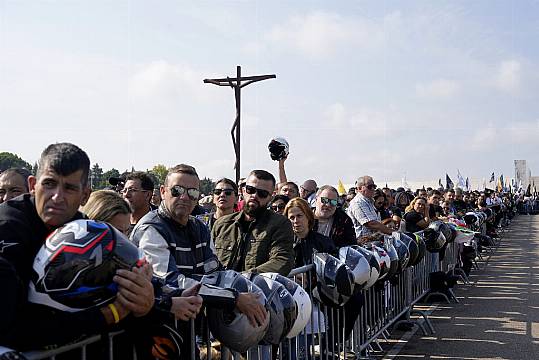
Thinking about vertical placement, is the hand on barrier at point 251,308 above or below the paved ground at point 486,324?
above

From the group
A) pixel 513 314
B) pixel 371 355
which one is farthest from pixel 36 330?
pixel 513 314

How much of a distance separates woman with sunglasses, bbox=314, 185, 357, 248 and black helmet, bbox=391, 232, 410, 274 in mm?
970

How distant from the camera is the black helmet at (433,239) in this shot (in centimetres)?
982

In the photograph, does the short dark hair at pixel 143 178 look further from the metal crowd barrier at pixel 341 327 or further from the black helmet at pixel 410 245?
the black helmet at pixel 410 245

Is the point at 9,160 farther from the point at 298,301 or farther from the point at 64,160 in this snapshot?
the point at 64,160

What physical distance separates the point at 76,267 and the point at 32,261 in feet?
0.71

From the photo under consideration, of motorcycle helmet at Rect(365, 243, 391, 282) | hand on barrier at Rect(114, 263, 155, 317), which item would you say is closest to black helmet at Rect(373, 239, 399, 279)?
motorcycle helmet at Rect(365, 243, 391, 282)

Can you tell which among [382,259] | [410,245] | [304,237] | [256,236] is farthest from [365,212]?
[256,236]

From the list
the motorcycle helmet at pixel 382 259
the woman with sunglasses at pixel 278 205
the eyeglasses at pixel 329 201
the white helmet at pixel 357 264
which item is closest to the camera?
the white helmet at pixel 357 264

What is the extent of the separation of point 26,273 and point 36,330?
0.22 m

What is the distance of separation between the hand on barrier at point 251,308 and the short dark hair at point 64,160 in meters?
1.13

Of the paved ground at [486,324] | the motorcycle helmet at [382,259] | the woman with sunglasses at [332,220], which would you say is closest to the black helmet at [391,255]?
the motorcycle helmet at [382,259]

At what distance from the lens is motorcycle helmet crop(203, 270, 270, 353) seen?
3.42 meters

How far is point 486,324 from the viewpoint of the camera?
8758 mm
